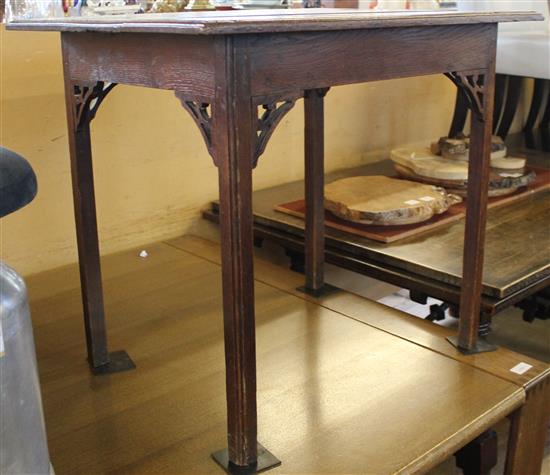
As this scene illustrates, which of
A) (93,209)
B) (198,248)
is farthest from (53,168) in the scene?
(93,209)

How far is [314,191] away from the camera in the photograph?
1.70 meters

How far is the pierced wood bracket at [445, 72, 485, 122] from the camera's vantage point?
128 centimetres

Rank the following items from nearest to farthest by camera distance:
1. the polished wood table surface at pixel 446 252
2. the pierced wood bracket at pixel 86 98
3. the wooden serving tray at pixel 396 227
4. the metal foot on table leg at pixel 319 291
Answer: the pierced wood bracket at pixel 86 98 < the polished wood table surface at pixel 446 252 < the metal foot on table leg at pixel 319 291 < the wooden serving tray at pixel 396 227

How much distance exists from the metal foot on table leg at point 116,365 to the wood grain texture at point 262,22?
0.62m

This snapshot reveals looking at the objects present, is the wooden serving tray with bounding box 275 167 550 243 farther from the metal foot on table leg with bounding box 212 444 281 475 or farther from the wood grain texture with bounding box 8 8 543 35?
the metal foot on table leg with bounding box 212 444 281 475

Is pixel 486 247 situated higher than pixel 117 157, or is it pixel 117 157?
pixel 117 157

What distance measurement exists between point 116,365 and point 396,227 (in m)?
0.84

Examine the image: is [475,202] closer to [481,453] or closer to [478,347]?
[478,347]

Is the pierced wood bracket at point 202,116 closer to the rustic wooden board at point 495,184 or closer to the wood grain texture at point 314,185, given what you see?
the wood grain texture at point 314,185

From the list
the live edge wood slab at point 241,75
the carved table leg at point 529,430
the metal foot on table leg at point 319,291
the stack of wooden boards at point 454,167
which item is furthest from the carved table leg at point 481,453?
the stack of wooden boards at point 454,167

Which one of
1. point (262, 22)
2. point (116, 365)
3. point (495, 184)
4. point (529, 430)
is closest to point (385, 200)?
point (495, 184)

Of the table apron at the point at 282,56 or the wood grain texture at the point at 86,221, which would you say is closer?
the table apron at the point at 282,56

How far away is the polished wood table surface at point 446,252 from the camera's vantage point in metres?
1.59

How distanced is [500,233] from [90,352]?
42.4 inches
